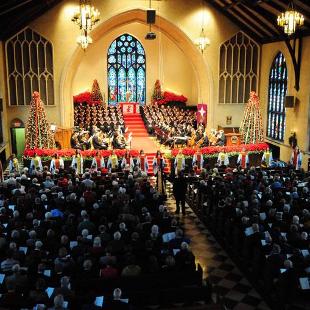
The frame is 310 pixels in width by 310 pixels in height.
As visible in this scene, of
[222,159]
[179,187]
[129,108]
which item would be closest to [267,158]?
[222,159]

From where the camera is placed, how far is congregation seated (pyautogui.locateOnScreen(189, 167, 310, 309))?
7344mm

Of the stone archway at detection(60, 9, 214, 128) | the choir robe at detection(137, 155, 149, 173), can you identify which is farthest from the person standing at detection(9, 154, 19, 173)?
the stone archway at detection(60, 9, 214, 128)

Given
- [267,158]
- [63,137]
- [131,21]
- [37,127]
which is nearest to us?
[37,127]

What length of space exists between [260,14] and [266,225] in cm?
1327

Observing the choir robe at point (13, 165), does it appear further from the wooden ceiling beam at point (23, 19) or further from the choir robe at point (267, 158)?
the choir robe at point (267, 158)

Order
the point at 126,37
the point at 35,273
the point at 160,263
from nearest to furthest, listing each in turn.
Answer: the point at 35,273
the point at 160,263
the point at 126,37

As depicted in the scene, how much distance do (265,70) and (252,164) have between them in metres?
7.35

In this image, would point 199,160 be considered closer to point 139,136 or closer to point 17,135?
point 139,136

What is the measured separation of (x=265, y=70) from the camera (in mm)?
23656

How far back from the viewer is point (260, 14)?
19281 mm

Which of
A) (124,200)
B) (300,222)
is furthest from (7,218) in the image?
(300,222)

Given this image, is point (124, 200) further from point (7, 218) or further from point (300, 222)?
point (300, 222)

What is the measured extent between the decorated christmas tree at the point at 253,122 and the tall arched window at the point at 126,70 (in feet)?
41.1

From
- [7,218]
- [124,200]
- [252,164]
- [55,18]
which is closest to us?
[7,218]
